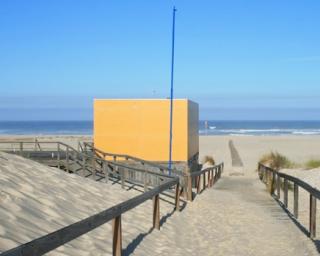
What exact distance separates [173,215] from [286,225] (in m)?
2.34

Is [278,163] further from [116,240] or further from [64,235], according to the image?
[64,235]

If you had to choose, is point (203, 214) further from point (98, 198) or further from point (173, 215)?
point (98, 198)

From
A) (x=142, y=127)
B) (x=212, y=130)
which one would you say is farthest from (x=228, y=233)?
(x=212, y=130)

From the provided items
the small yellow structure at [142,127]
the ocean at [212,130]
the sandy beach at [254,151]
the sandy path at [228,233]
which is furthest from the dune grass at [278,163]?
the ocean at [212,130]

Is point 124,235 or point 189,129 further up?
point 189,129

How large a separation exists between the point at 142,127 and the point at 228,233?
46.1 ft

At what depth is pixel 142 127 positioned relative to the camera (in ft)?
76.2

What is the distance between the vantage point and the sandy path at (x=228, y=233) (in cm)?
800

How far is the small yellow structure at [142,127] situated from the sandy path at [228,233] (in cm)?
936

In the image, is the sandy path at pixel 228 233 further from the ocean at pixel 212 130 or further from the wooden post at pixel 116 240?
the ocean at pixel 212 130

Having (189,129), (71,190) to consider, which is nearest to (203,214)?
(71,190)

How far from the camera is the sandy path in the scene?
8000 mm

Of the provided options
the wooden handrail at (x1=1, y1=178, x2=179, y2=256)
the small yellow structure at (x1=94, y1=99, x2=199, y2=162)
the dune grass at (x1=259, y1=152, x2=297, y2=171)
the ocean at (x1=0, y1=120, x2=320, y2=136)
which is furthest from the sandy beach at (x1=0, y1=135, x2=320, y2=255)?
the ocean at (x1=0, y1=120, x2=320, y2=136)

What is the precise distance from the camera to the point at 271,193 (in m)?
16.5
